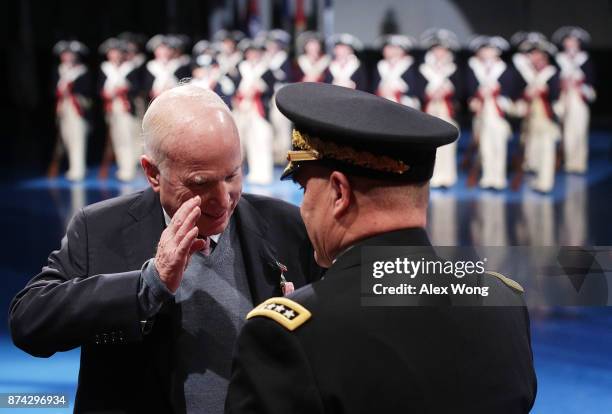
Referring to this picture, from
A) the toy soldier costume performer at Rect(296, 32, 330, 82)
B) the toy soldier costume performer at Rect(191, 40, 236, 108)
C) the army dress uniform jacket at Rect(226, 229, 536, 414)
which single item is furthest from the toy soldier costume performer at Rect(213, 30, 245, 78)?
the army dress uniform jacket at Rect(226, 229, 536, 414)

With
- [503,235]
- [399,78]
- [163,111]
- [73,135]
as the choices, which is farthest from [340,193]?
[73,135]

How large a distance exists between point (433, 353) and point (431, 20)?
1936 cm

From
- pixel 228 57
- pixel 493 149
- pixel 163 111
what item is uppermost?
pixel 163 111

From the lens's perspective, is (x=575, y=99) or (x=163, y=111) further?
(x=575, y=99)

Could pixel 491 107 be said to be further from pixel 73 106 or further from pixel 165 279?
pixel 165 279

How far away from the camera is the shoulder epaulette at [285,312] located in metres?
1.46

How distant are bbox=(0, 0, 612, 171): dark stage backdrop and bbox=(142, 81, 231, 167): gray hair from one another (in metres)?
17.3

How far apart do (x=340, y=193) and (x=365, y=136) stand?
10cm

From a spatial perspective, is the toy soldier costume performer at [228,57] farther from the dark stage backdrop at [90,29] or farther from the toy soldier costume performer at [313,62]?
the dark stage backdrop at [90,29]

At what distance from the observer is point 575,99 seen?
13.8 metres

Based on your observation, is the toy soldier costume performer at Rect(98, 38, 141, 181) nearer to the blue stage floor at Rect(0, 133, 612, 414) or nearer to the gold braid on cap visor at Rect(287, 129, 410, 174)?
the blue stage floor at Rect(0, 133, 612, 414)

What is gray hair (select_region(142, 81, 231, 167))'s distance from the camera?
6.38ft

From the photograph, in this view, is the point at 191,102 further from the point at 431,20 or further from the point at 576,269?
the point at 431,20

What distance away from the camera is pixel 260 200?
2207 millimetres
